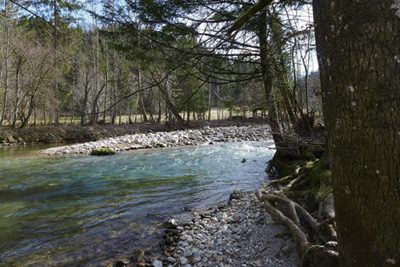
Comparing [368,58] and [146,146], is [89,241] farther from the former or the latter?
[146,146]

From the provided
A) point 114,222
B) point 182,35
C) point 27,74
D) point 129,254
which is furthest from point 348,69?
point 27,74

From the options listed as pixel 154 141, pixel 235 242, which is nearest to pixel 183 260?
pixel 235 242

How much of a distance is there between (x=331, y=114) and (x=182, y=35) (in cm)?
496

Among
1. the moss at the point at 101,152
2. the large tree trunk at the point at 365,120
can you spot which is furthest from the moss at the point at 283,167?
the moss at the point at 101,152

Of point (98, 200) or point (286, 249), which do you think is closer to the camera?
point (286, 249)

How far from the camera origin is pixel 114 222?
4.79 metres

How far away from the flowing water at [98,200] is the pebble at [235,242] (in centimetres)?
57

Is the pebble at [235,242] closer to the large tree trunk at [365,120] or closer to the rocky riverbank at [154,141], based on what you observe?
the large tree trunk at [365,120]

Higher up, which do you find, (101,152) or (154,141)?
(154,141)

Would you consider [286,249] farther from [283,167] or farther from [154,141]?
[154,141]

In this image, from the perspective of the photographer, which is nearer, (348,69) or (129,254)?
(348,69)

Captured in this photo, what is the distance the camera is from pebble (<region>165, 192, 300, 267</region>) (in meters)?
3.07

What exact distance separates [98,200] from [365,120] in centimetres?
611

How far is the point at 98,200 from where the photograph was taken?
6.19 meters
